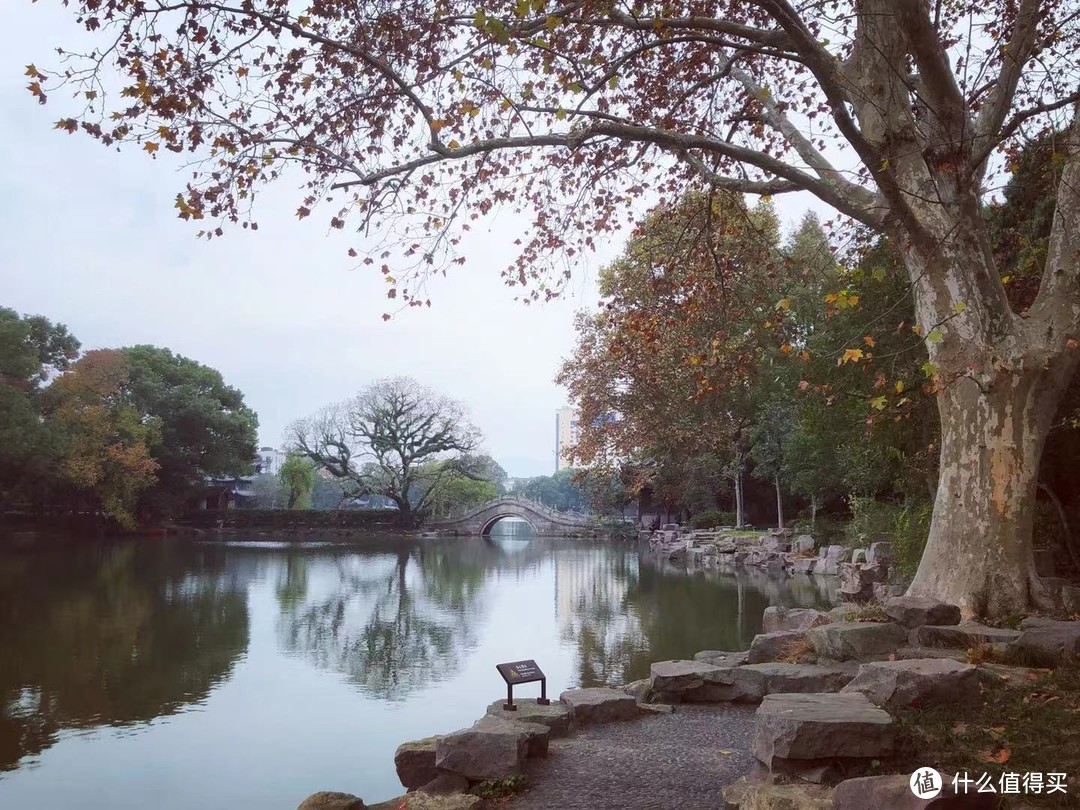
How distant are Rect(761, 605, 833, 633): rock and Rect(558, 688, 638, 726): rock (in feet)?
9.04

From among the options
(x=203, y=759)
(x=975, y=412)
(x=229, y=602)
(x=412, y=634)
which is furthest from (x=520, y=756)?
(x=229, y=602)

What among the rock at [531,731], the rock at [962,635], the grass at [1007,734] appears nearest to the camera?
the grass at [1007,734]

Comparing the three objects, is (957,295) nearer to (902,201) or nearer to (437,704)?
(902,201)

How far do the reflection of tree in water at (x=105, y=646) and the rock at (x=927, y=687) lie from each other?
6.98m

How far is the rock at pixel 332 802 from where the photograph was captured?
4352 mm

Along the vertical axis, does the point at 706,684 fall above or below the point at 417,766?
above

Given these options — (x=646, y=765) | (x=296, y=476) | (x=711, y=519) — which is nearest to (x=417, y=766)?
(x=646, y=765)

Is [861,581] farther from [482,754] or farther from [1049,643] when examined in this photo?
[482,754]

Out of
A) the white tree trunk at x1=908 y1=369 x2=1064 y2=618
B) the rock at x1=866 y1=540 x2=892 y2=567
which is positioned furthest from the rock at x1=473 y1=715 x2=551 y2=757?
Answer: the rock at x1=866 y1=540 x2=892 y2=567

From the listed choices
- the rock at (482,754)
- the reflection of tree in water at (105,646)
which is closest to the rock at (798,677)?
the rock at (482,754)

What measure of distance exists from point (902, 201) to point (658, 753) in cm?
463

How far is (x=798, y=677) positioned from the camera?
233 inches

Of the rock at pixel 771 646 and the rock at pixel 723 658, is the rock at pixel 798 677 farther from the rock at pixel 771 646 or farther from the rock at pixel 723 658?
the rock at pixel 723 658

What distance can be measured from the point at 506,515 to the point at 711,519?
18.9 m
